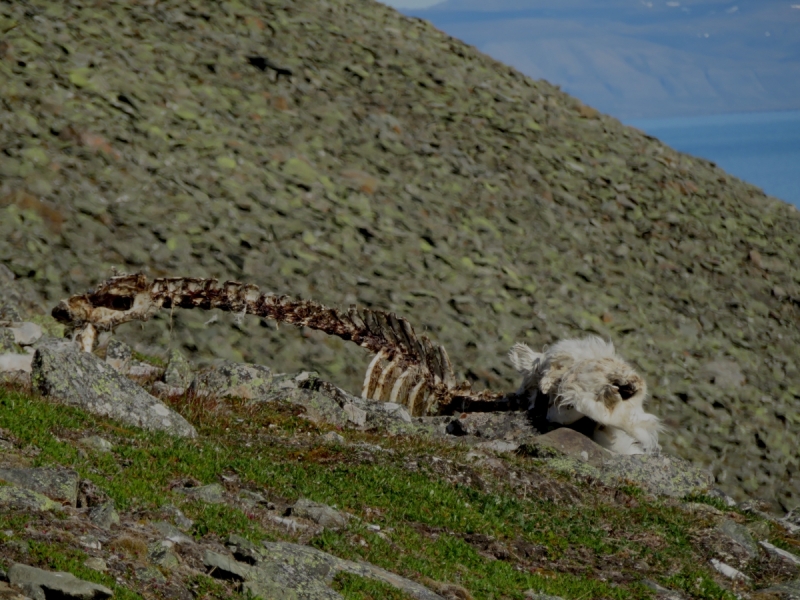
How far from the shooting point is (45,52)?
28750 millimetres

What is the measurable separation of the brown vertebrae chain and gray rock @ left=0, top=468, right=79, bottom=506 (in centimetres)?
746

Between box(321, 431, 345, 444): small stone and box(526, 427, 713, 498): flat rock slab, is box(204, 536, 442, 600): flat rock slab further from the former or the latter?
box(526, 427, 713, 498): flat rock slab

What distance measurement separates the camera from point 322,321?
20.8m

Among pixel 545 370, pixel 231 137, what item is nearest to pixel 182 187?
pixel 231 137

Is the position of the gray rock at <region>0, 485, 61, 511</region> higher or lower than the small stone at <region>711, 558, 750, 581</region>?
lower

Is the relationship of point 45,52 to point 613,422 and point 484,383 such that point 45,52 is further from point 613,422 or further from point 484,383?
point 613,422

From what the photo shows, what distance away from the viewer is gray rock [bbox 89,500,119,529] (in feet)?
25.8

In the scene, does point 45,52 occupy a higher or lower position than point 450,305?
higher

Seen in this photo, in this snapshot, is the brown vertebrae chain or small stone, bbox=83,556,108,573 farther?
the brown vertebrae chain

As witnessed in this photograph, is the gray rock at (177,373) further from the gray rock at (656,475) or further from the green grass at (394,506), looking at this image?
the gray rock at (656,475)

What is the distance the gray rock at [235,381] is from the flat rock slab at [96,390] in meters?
2.13

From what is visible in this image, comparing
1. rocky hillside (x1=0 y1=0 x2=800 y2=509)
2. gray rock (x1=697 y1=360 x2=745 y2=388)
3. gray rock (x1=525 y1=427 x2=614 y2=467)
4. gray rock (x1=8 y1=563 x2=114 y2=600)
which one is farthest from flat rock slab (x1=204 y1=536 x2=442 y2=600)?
gray rock (x1=697 y1=360 x2=745 y2=388)

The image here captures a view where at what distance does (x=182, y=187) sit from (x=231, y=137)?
421 centimetres

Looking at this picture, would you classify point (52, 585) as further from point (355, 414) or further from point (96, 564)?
point (355, 414)
